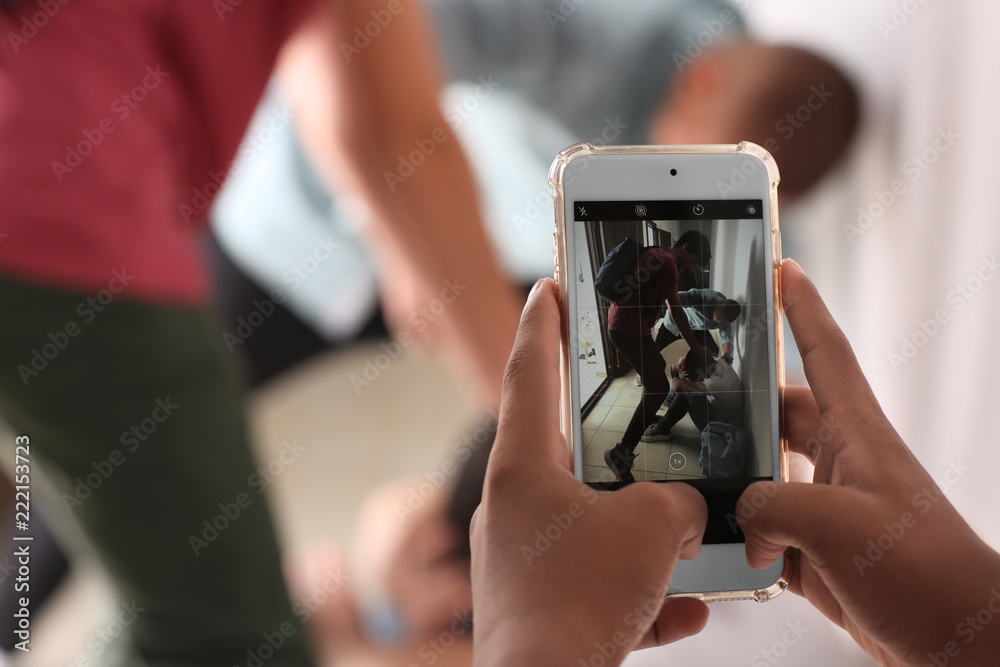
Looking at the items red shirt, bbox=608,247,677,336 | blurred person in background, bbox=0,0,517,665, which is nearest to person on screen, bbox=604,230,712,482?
red shirt, bbox=608,247,677,336

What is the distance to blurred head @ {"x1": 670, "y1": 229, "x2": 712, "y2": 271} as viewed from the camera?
0.31 m

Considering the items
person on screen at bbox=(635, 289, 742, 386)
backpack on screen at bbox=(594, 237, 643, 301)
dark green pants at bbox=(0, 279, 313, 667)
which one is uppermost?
backpack on screen at bbox=(594, 237, 643, 301)

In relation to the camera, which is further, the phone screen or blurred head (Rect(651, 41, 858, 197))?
blurred head (Rect(651, 41, 858, 197))

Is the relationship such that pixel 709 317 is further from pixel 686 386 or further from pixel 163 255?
pixel 163 255

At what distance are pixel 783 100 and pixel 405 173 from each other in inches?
12.8

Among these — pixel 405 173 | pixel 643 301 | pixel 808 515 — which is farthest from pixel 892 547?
pixel 405 173

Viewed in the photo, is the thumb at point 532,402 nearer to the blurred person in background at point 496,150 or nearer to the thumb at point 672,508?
the thumb at point 672,508

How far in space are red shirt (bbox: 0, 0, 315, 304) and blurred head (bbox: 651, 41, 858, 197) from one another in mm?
333

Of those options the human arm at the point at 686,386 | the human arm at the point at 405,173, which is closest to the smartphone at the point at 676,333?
the human arm at the point at 686,386

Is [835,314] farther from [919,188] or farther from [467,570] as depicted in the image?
[467,570]

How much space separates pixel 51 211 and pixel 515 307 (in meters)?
0.33

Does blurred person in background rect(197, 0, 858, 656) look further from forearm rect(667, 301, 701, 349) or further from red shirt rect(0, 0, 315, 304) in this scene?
forearm rect(667, 301, 701, 349)

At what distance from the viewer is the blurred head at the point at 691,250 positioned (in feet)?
1.00

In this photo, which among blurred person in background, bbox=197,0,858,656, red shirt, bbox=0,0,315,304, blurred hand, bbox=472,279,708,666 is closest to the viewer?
blurred hand, bbox=472,279,708,666
